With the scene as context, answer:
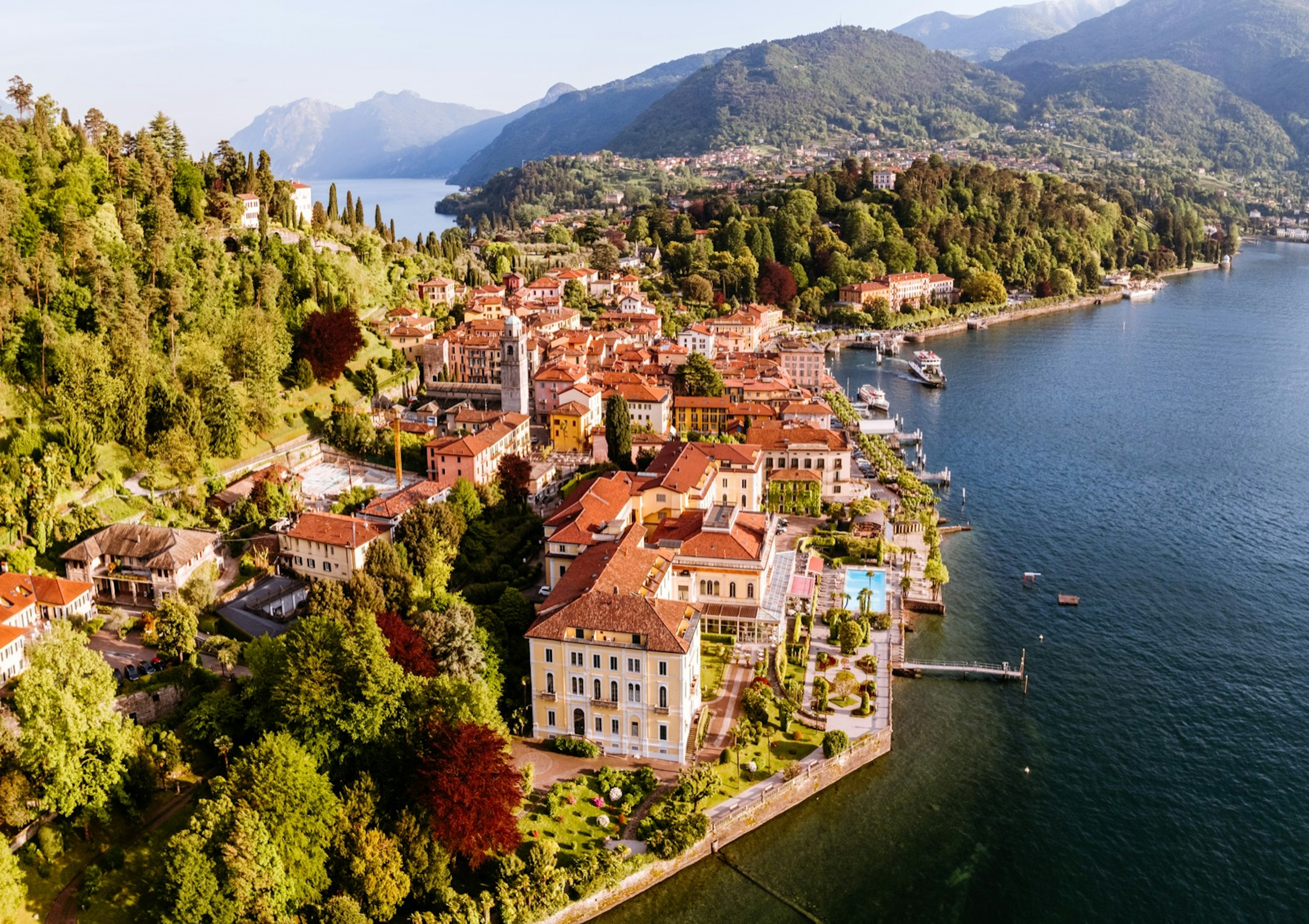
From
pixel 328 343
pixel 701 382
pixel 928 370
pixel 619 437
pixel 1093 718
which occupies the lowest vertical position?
pixel 1093 718

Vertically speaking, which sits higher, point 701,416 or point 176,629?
point 701,416

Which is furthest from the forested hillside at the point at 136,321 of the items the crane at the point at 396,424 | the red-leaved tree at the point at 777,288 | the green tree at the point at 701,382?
the red-leaved tree at the point at 777,288

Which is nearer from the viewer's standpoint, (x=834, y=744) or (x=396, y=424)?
(x=834, y=744)

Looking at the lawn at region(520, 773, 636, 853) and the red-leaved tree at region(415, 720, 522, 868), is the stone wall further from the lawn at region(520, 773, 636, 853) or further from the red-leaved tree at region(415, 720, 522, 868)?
the lawn at region(520, 773, 636, 853)

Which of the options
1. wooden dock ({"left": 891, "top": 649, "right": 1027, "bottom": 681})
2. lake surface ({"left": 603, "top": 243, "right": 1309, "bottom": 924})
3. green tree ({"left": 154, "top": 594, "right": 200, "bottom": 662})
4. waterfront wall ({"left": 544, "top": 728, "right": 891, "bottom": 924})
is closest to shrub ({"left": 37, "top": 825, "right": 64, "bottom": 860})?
green tree ({"left": 154, "top": 594, "right": 200, "bottom": 662})

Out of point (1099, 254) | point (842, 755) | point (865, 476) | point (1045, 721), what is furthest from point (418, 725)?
point (1099, 254)

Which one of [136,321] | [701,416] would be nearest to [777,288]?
[701,416]

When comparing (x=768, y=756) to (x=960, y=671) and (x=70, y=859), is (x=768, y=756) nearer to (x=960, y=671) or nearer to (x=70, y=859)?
(x=960, y=671)
